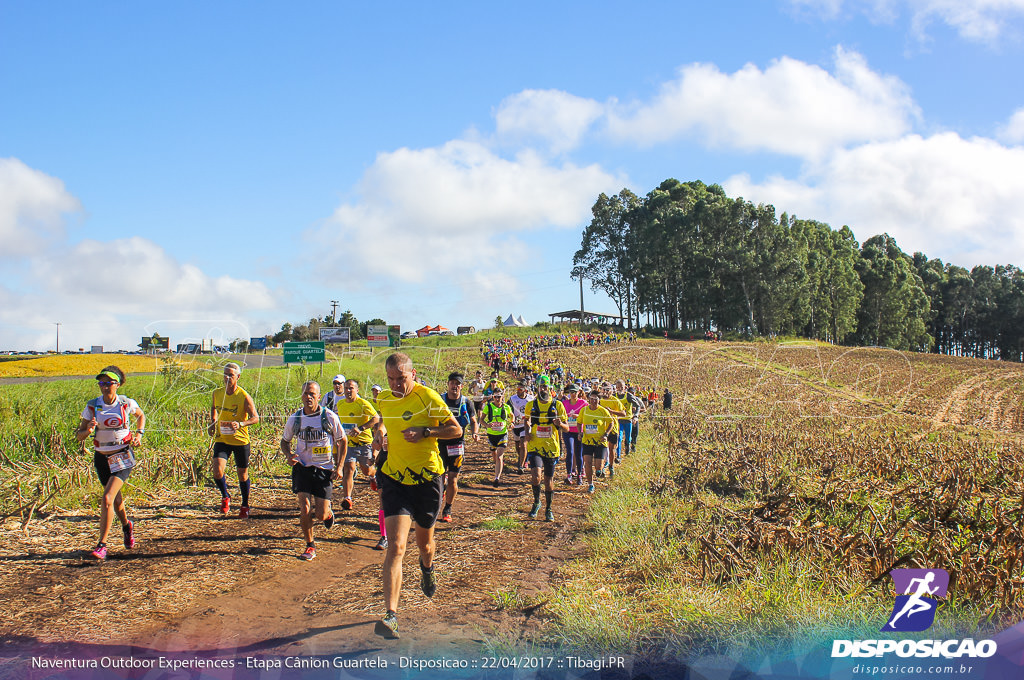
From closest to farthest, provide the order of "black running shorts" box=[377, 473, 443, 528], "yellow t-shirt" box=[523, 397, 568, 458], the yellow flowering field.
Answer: "black running shorts" box=[377, 473, 443, 528] < "yellow t-shirt" box=[523, 397, 568, 458] < the yellow flowering field

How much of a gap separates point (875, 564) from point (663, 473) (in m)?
5.19

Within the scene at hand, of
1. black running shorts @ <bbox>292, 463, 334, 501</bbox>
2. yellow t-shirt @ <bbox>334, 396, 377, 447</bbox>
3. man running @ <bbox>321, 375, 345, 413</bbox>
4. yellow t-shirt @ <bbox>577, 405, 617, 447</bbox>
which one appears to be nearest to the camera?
black running shorts @ <bbox>292, 463, 334, 501</bbox>

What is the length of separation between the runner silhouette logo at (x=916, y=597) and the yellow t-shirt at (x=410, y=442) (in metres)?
3.87

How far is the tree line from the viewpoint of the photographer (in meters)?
63.2

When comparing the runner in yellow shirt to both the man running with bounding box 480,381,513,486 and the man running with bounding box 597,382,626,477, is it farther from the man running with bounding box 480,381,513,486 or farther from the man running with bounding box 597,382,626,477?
the man running with bounding box 480,381,513,486

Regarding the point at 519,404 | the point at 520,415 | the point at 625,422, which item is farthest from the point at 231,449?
the point at 625,422

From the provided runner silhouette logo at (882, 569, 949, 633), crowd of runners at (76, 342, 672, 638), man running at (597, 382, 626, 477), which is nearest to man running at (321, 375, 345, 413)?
crowd of runners at (76, 342, 672, 638)

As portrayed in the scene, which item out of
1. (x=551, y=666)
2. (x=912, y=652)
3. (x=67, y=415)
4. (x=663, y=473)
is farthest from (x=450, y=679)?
(x=67, y=415)

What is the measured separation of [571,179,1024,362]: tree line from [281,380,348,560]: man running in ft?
198

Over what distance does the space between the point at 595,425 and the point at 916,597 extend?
5.84m

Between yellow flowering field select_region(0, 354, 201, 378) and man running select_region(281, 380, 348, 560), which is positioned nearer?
man running select_region(281, 380, 348, 560)

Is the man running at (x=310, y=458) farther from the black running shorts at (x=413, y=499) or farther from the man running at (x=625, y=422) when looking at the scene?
the man running at (x=625, y=422)

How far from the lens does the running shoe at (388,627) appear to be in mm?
4699

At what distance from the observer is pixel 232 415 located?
8211mm
